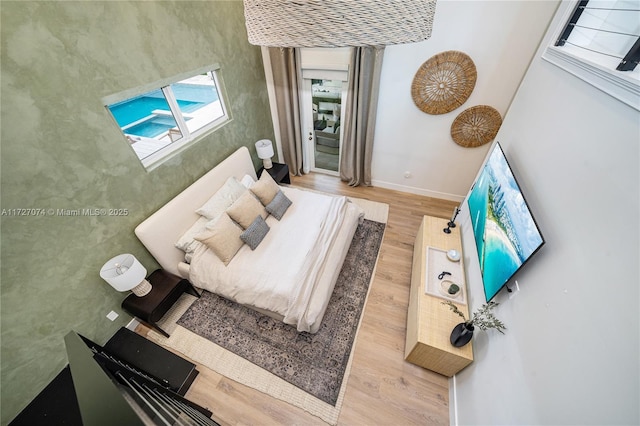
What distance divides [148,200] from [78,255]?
2.23 feet

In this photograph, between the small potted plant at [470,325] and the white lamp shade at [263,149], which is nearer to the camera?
the small potted plant at [470,325]

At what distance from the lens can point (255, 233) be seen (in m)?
2.58

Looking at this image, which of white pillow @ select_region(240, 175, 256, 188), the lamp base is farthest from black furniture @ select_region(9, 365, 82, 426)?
white pillow @ select_region(240, 175, 256, 188)

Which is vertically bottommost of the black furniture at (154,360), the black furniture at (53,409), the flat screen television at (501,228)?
the black furniture at (154,360)

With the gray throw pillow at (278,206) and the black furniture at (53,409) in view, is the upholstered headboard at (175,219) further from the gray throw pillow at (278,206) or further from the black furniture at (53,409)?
the black furniture at (53,409)

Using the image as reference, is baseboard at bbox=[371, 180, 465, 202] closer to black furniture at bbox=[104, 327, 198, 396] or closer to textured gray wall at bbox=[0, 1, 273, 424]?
textured gray wall at bbox=[0, 1, 273, 424]

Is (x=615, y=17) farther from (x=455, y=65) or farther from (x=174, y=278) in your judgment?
(x=174, y=278)

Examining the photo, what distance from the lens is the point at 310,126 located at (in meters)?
4.08

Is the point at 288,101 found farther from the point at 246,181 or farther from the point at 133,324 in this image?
the point at 133,324

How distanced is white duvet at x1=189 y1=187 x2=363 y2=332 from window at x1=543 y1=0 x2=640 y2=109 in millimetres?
2140

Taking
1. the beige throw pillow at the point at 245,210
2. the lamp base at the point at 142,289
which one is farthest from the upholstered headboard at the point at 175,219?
the beige throw pillow at the point at 245,210

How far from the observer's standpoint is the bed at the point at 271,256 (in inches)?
85.0

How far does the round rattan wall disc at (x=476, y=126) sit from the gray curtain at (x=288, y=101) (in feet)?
7.69

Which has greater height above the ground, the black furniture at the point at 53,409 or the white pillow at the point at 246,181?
the white pillow at the point at 246,181
